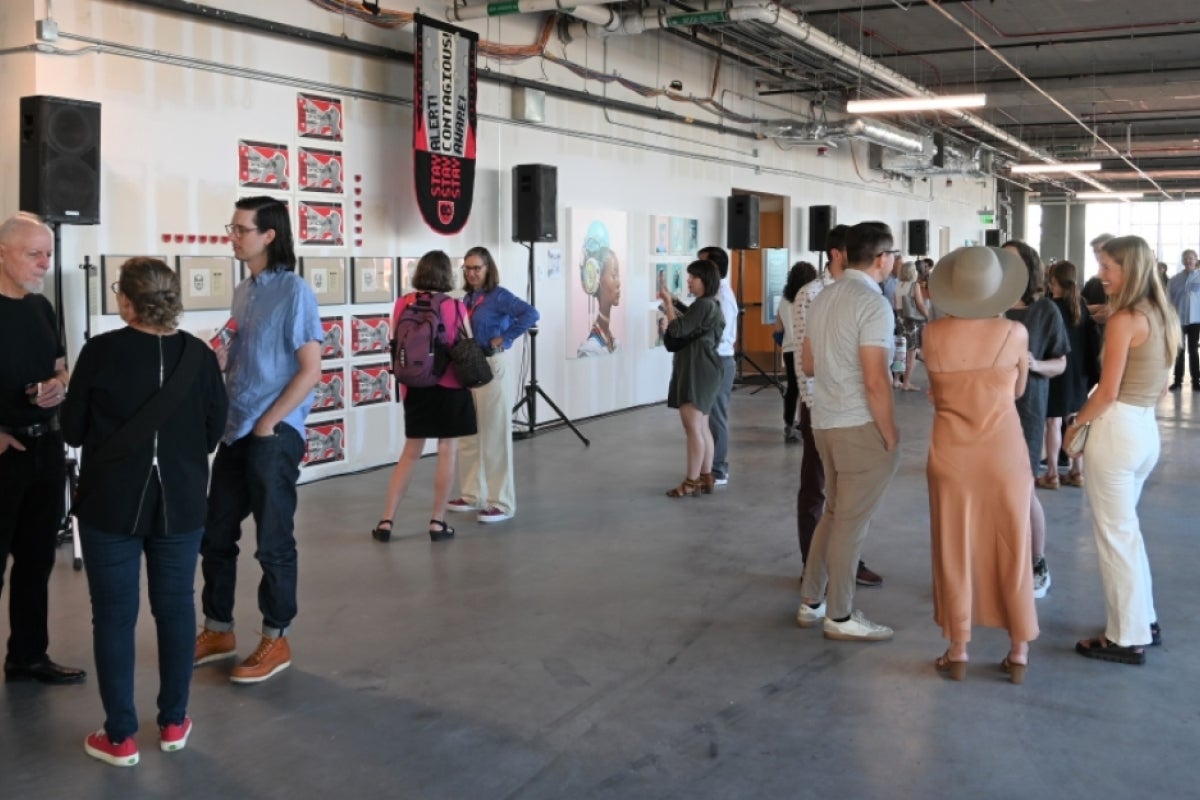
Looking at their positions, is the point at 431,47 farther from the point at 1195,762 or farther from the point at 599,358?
the point at 1195,762

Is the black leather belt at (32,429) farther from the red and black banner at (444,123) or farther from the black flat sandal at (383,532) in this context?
the red and black banner at (444,123)

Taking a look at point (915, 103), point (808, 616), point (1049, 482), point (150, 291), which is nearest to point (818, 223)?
point (915, 103)

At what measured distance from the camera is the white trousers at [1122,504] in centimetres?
393

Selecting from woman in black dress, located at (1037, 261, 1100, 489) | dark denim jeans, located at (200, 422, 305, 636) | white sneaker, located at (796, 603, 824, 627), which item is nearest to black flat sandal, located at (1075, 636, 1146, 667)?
white sneaker, located at (796, 603, 824, 627)

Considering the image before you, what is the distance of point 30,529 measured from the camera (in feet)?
12.2

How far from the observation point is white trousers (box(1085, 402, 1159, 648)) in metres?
3.93

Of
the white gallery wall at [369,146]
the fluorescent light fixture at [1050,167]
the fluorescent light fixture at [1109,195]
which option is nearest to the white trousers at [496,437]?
the white gallery wall at [369,146]

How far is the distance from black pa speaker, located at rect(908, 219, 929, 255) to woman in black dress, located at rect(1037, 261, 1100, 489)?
12.8m

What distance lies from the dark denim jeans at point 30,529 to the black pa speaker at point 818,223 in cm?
1244

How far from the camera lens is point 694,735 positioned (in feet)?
11.4

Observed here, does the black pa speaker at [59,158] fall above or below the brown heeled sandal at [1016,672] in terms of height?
above

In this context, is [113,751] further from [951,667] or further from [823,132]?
[823,132]

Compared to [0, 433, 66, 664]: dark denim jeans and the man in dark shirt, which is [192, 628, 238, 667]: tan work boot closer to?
the man in dark shirt

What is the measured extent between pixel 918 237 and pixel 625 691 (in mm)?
16969
